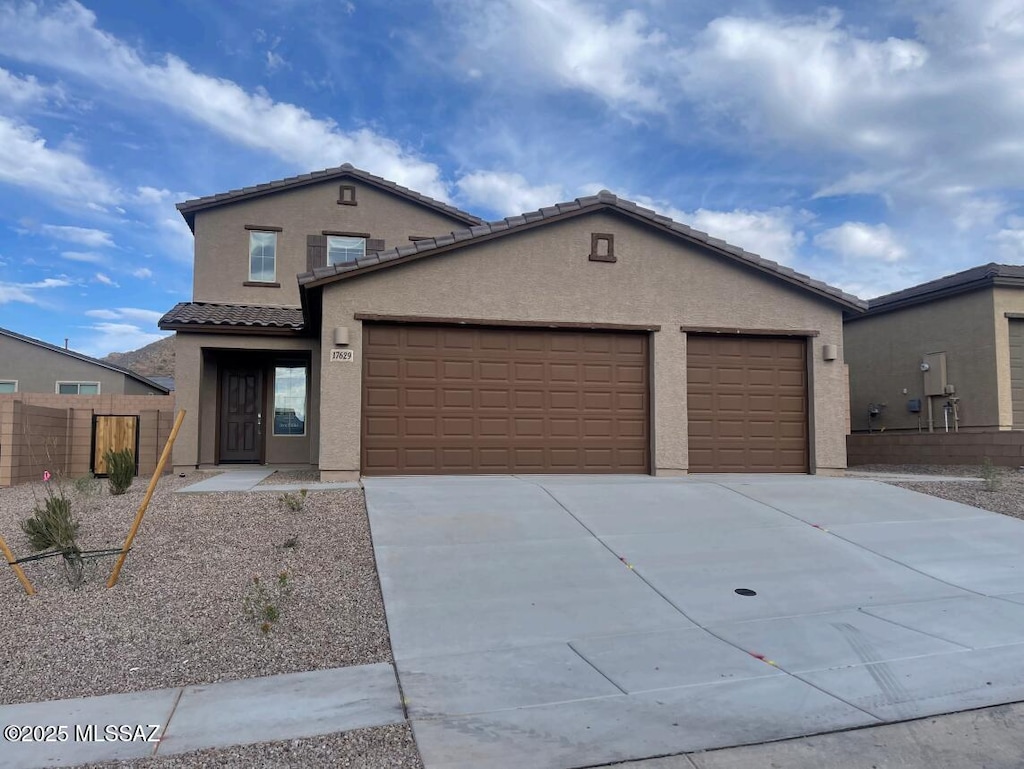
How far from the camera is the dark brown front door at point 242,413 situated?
1641 centimetres

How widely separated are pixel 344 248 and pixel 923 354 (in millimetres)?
14155

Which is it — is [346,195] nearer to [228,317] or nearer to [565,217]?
[228,317]

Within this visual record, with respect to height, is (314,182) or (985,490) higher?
(314,182)

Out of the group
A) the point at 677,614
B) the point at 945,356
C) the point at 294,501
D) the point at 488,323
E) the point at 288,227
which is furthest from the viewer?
the point at 288,227

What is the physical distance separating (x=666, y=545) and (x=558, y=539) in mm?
1183

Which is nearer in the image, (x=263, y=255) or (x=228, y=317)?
(x=228, y=317)

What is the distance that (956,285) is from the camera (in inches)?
667

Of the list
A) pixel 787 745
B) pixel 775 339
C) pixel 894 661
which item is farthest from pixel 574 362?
pixel 787 745

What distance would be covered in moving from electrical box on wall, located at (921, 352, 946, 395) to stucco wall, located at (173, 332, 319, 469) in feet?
46.2

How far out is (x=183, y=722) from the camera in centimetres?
436

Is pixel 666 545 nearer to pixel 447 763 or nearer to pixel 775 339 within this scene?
pixel 447 763

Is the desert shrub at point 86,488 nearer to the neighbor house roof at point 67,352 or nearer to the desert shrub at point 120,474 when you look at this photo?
the desert shrub at point 120,474

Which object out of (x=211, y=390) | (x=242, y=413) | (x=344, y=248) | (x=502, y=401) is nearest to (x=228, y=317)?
(x=211, y=390)

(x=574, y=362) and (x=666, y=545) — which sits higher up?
(x=574, y=362)
